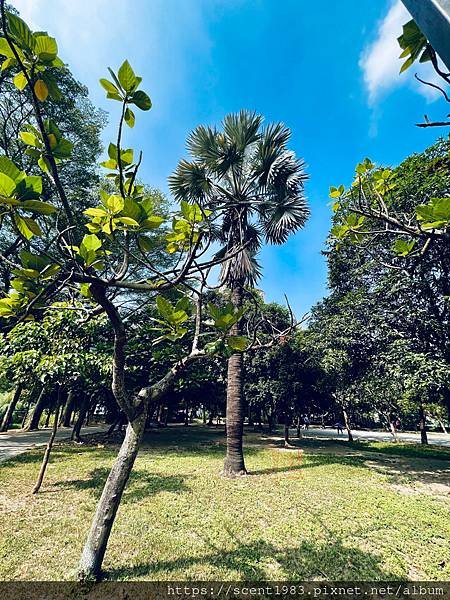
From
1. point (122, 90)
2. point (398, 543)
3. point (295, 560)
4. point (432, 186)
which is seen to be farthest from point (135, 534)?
point (432, 186)

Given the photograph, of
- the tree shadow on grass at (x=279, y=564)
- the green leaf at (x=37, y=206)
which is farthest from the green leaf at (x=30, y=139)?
the tree shadow on grass at (x=279, y=564)

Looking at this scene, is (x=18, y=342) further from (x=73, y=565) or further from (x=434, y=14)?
(x=434, y=14)

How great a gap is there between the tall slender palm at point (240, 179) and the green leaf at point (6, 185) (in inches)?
282

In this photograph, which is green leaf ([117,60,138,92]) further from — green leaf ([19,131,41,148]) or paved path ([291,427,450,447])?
paved path ([291,427,450,447])

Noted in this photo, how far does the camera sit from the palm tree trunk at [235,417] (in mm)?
8219

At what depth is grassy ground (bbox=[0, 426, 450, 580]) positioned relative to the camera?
367 centimetres

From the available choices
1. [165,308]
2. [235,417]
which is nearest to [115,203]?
[165,308]

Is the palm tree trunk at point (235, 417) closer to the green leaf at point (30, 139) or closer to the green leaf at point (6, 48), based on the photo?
the green leaf at point (30, 139)

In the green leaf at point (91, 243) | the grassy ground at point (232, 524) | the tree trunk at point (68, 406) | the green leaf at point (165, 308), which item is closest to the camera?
the green leaf at point (91, 243)

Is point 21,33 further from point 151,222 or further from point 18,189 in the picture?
point 151,222

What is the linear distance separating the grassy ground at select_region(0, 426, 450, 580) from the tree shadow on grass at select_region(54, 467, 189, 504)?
23 millimetres

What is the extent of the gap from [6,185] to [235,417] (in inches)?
327

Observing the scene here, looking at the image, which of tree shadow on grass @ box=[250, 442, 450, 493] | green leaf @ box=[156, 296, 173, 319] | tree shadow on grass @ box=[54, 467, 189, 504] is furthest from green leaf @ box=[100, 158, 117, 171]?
tree shadow on grass @ box=[250, 442, 450, 493]

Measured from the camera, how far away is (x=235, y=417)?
27.8 feet
